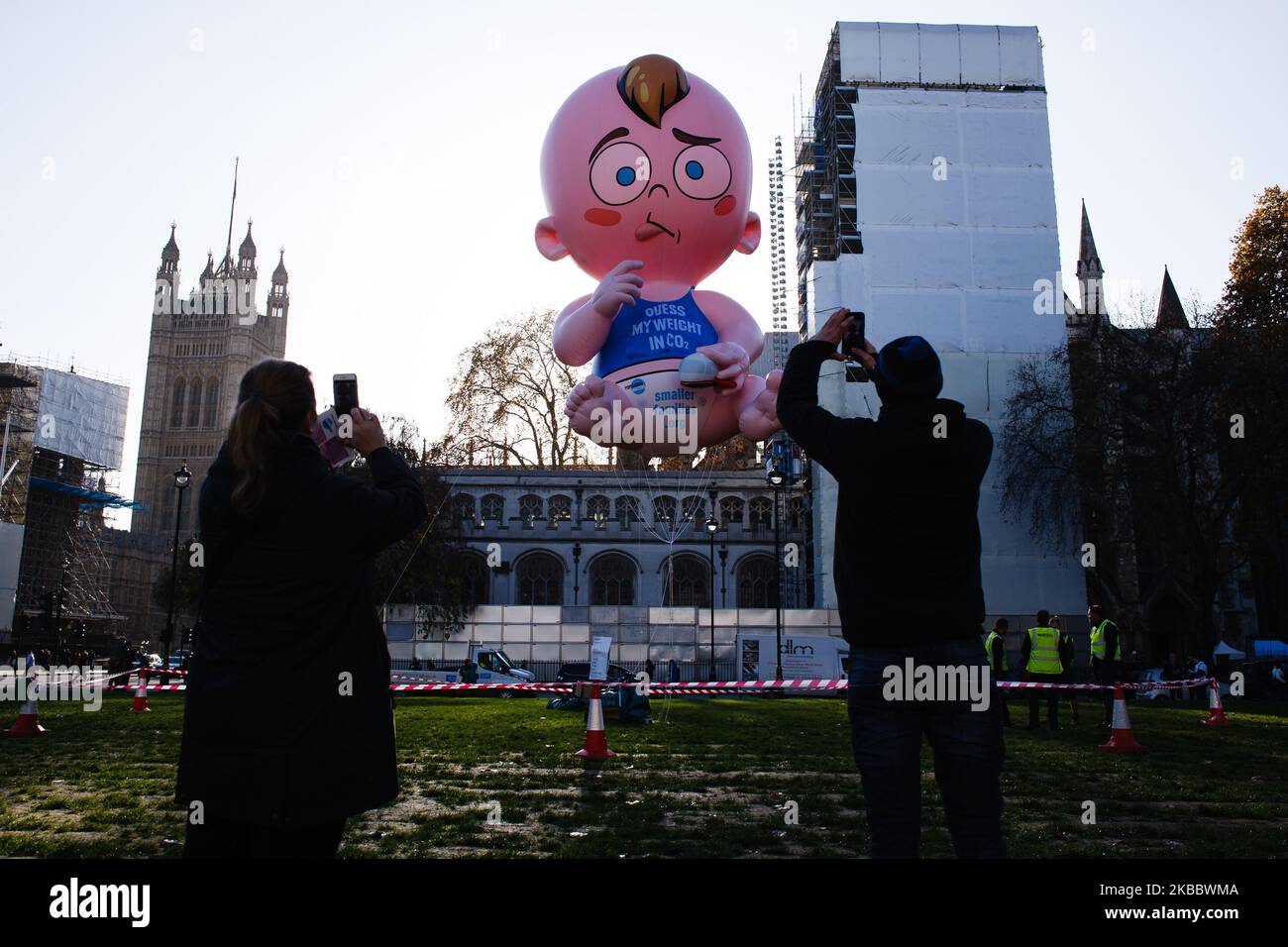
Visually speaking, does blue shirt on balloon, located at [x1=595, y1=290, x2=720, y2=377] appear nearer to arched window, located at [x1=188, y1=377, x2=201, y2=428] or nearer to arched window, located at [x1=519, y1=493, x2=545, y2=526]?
arched window, located at [x1=519, y1=493, x2=545, y2=526]

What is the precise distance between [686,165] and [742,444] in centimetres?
5274

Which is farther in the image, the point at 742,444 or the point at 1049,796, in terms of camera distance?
the point at 742,444

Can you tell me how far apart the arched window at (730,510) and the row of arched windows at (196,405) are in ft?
265

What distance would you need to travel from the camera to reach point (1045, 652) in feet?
48.5

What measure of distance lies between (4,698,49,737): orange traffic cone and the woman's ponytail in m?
11.8

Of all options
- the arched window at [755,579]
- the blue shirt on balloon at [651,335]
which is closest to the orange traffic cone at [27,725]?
the blue shirt on balloon at [651,335]

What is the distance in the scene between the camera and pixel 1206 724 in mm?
16484

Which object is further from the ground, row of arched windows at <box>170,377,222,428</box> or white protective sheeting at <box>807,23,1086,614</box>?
row of arched windows at <box>170,377,222,428</box>

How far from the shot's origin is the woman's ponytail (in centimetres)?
320

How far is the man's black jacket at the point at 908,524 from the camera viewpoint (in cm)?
364

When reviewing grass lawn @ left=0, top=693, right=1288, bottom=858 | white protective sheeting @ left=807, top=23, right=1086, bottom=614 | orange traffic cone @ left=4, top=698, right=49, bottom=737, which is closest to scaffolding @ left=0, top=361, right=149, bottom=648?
white protective sheeting @ left=807, top=23, right=1086, bottom=614

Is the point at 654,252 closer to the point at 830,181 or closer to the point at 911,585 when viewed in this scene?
the point at 911,585
